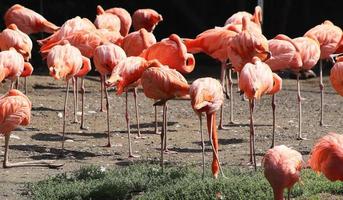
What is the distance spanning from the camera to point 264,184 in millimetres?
6871

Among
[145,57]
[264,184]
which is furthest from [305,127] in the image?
[264,184]

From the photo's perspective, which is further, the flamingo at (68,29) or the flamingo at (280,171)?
the flamingo at (68,29)

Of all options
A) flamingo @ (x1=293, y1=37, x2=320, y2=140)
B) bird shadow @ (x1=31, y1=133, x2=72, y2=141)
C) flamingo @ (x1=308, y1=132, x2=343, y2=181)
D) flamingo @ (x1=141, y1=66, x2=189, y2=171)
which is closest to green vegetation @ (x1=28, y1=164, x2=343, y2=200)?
flamingo @ (x1=141, y1=66, x2=189, y2=171)

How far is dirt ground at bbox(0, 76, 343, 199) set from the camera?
8.67 m

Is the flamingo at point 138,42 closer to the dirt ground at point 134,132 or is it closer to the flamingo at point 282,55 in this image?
the dirt ground at point 134,132

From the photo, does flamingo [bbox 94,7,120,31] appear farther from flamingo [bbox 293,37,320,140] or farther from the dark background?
the dark background

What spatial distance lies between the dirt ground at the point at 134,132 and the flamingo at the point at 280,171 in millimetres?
2094

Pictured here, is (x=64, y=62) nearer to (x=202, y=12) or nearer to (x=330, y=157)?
(x=330, y=157)

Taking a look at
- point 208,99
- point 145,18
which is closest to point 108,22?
point 145,18

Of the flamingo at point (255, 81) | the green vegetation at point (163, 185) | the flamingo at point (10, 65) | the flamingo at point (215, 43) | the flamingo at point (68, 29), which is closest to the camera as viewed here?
the green vegetation at point (163, 185)

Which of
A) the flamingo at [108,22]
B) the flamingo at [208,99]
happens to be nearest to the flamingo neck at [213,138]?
the flamingo at [208,99]

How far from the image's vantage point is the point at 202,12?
1678 cm

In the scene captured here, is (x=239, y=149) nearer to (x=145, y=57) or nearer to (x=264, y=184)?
(x=145, y=57)

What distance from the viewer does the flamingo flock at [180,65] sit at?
6.16 m
